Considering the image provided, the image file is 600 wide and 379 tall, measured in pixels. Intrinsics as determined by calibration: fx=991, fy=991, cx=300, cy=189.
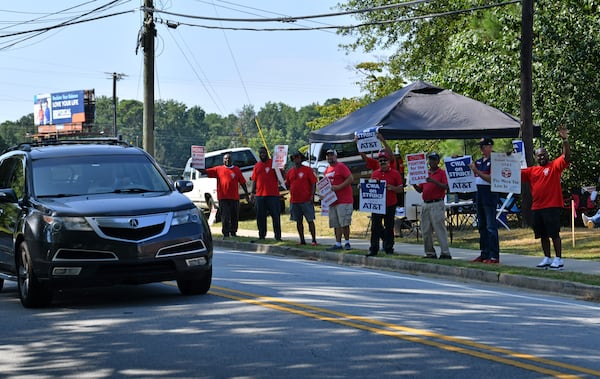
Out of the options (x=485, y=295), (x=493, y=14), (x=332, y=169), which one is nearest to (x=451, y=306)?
(x=485, y=295)

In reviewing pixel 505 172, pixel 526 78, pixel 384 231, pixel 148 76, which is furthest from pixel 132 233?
pixel 148 76

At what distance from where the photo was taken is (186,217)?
1084 centimetres

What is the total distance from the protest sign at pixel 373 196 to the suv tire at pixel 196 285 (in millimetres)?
6741

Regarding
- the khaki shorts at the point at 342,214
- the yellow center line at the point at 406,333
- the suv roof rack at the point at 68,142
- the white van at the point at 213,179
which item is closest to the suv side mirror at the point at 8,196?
the suv roof rack at the point at 68,142

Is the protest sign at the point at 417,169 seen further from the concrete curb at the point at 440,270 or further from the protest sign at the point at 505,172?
the protest sign at the point at 505,172

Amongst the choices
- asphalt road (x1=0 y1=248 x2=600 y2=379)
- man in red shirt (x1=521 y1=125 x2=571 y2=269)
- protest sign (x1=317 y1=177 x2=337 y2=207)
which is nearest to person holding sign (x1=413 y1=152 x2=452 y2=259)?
man in red shirt (x1=521 y1=125 x2=571 y2=269)

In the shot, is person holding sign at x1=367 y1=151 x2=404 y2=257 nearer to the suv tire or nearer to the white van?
the suv tire

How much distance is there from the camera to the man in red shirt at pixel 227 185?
22.7m

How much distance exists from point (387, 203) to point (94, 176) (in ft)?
24.7

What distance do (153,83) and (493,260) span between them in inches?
632

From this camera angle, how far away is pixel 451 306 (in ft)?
35.9

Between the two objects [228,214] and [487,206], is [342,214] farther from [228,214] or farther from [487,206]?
[228,214]

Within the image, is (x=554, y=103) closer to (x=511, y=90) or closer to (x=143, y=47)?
(x=511, y=90)

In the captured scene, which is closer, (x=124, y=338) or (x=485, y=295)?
(x=124, y=338)
